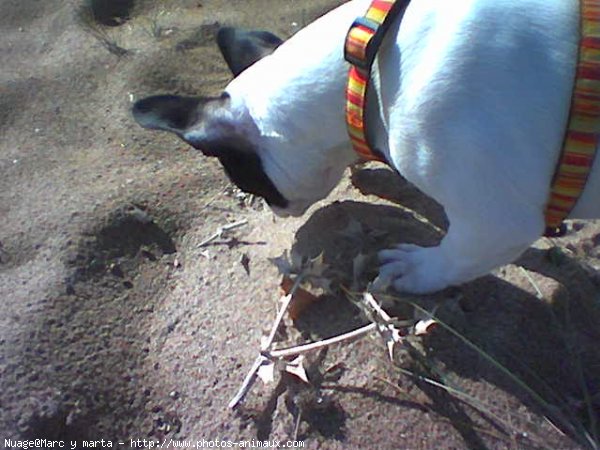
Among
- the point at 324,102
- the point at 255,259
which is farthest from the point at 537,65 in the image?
the point at 255,259

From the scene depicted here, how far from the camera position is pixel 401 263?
1.94 m

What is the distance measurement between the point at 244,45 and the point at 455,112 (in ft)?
2.39

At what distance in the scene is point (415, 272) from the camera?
1.92 m

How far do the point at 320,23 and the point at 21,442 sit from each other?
1.09m

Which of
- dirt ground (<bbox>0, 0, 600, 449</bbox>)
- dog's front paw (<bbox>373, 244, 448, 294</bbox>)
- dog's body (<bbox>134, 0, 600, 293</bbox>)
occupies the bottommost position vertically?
dirt ground (<bbox>0, 0, 600, 449</bbox>)

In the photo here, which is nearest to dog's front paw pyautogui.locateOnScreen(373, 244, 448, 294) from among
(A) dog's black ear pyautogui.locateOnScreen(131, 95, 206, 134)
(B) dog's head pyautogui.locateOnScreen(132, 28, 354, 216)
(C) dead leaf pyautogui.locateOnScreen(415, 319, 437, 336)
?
(C) dead leaf pyautogui.locateOnScreen(415, 319, 437, 336)

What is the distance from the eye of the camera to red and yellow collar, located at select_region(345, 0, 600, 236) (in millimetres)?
1558

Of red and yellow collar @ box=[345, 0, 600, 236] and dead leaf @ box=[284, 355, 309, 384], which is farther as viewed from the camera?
dead leaf @ box=[284, 355, 309, 384]

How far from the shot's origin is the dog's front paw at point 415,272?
1.88 meters

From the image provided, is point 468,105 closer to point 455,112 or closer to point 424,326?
point 455,112

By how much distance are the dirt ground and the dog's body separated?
0.66 feet

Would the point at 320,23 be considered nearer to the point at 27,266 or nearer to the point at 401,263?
the point at 401,263

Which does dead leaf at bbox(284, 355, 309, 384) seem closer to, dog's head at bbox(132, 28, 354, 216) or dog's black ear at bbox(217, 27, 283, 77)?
dog's head at bbox(132, 28, 354, 216)

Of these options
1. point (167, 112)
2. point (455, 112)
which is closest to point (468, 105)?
point (455, 112)
